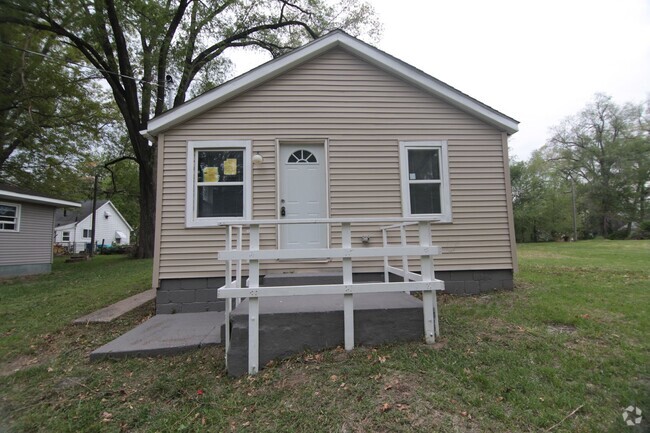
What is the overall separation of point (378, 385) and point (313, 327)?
2.56ft

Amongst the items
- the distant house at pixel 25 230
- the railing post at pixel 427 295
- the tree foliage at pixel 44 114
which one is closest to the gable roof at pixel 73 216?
the tree foliage at pixel 44 114

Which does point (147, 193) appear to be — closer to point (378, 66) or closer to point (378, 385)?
point (378, 66)

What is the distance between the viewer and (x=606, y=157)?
1161 inches

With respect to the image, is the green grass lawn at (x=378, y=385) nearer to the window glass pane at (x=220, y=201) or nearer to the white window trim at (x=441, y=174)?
the white window trim at (x=441, y=174)

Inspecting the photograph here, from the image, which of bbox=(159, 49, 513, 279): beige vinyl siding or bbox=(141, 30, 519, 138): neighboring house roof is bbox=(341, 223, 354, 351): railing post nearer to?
bbox=(159, 49, 513, 279): beige vinyl siding

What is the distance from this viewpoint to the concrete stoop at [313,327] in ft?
9.05

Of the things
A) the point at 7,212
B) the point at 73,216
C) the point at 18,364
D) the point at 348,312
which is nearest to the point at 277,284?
the point at 348,312

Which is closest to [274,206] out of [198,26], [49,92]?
[198,26]

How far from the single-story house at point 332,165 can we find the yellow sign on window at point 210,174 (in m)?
0.02

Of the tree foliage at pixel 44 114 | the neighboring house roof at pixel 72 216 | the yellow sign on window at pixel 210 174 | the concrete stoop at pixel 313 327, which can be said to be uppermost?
the tree foliage at pixel 44 114

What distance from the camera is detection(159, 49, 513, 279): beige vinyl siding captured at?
5.13 meters

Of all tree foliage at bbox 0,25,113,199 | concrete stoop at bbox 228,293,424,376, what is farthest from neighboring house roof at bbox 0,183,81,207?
concrete stoop at bbox 228,293,424,376

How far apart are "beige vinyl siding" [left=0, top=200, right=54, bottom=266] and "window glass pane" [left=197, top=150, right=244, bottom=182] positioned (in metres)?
11.0

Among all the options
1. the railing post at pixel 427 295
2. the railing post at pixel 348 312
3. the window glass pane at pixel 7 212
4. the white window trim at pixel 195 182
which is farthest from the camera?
the window glass pane at pixel 7 212
